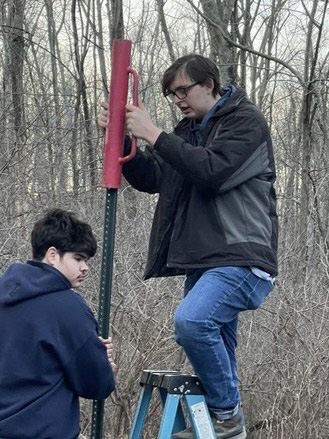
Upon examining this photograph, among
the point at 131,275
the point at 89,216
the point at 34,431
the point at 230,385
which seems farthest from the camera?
the point at 89,216

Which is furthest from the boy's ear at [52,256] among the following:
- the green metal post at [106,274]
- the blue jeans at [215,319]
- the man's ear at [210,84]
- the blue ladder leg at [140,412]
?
the man's ear at [210,84]

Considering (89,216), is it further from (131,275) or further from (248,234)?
(248,234)

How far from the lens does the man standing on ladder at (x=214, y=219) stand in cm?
372

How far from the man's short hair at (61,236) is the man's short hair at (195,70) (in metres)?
0.85

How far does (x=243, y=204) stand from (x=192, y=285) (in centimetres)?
49

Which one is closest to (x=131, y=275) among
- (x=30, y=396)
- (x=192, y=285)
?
(x=192, y=285)

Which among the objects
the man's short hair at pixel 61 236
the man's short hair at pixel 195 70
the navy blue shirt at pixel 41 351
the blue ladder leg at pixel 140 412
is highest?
the man's short hair at pixel 195 70

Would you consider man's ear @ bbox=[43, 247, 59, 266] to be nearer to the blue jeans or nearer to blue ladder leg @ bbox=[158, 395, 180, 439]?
the blue jeans

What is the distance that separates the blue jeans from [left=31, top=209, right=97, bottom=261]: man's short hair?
0.50 m

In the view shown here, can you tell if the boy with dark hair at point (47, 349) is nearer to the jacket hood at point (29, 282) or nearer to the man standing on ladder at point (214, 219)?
the jacket hood at point (29, 282)

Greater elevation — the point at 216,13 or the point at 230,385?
the point at 216,13

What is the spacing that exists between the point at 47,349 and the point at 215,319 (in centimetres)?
76

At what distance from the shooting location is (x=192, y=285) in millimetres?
4090

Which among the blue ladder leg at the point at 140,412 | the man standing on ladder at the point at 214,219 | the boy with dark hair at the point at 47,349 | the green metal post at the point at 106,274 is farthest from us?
the blue ladder leg at the point at 140,412
